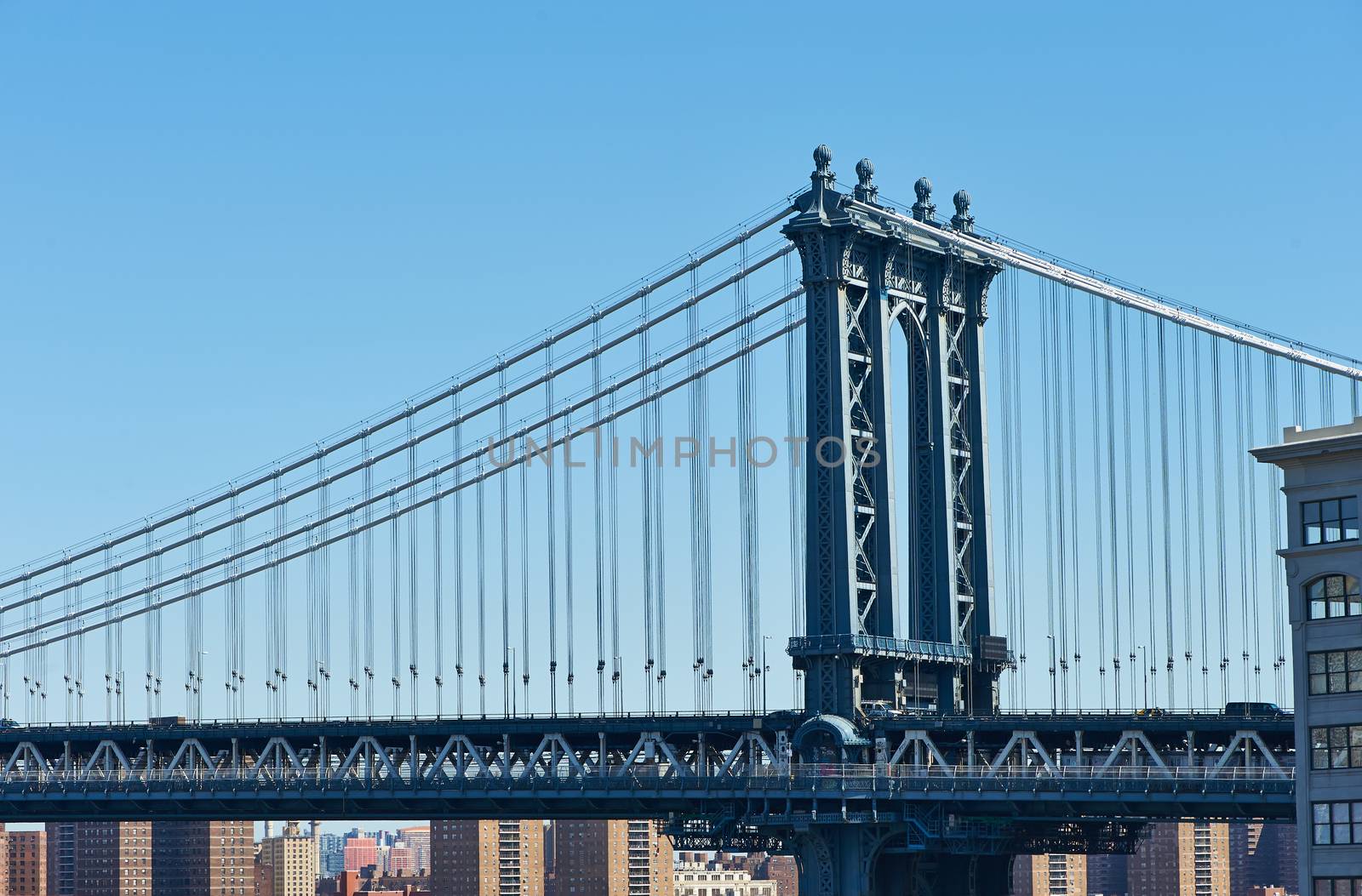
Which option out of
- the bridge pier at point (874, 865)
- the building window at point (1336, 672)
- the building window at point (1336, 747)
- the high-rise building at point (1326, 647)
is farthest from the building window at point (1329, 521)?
the bridge pier at point (874, 865)

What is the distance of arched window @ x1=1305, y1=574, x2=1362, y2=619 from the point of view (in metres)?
84.8

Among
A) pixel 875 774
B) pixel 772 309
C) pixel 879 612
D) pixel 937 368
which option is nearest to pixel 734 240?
pixel 772 309

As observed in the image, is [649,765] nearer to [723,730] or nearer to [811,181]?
[723,730]

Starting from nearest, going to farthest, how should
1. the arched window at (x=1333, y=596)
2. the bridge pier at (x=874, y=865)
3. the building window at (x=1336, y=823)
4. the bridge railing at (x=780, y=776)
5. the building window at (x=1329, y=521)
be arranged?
the building window at (x=1336, y=823), the arched window at (x=1333, y=596), the building window at (x=1329, y=521), the bridge railing at (x=780, y=776), the bridge pier at (x=874, y=865)

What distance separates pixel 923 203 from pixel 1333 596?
47316mm

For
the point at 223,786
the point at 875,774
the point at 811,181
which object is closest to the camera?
the point at 875,774

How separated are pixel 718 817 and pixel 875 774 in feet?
33.2

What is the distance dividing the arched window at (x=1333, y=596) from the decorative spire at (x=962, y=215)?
155 ft

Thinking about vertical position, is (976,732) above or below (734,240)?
below

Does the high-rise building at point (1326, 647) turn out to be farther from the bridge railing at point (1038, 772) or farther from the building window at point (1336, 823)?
the bridge railing at point (1038, 772)

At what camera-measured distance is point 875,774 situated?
376 ft

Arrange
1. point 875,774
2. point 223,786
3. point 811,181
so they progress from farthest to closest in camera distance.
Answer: point 223,786 < point 811,181 < point 875,774

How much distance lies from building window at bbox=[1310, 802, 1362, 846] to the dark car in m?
23.4

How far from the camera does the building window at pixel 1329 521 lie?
85.6 meters
